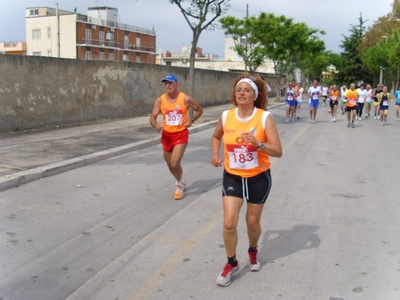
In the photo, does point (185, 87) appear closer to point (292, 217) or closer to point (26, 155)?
point (26, 155)

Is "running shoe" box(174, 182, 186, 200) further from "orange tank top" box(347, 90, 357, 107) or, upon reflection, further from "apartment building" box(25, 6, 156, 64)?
"apartment building" box(25, 6, 156, 64)

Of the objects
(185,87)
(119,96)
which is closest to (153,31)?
(185,87)

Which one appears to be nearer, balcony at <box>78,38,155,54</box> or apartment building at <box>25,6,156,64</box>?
apartment building at <box>25,6,156,64</box>

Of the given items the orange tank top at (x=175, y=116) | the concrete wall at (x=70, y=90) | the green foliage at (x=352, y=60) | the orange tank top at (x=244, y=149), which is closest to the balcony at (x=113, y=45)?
the green foliage at (x=352, y=60)

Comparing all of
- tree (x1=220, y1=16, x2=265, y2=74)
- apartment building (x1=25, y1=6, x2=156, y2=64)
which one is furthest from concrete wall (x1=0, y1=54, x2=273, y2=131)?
apartment building (x1=25, y1=6, x2=156, y2=64)

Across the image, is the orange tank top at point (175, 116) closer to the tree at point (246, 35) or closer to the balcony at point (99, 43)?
the tree at point (246, 35)

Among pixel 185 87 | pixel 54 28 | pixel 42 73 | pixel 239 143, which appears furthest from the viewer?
pixel 54 28

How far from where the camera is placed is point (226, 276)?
4.04m

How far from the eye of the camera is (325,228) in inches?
223

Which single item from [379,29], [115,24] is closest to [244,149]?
[379,29]

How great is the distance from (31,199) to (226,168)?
3637mm

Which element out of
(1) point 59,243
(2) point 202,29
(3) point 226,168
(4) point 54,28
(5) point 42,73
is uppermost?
(4) point 54,28

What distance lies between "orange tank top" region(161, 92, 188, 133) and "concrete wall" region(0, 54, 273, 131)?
6.99 m

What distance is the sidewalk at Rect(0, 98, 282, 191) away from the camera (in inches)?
314
